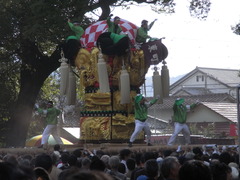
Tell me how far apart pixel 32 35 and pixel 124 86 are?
241 inches

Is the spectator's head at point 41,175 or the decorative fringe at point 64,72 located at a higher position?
the decorative fringe at point 64,72

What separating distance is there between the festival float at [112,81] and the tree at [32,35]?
2806 millimetres

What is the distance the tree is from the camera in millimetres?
20672

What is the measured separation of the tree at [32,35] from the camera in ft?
67.8

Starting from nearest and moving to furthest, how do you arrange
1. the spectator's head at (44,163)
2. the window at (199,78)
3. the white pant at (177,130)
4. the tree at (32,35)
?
1. the spectator's head at (44,163)
2. the white pant at (177,130)
3. the tree at (32,35)
4. the window at (199,78)

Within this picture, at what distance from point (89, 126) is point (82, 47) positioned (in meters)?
2.34

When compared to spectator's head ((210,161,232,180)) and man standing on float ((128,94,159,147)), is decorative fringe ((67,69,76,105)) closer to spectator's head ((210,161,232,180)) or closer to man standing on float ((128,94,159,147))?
man standing on float ((128,94,159,147))

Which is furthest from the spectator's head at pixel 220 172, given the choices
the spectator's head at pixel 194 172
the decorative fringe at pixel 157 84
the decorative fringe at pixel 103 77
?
the decorative fringe at pixel 157 84

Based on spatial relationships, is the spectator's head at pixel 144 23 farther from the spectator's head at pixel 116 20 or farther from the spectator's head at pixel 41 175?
the spectator's head at pixel 41 175

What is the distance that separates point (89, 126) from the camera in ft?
57.0

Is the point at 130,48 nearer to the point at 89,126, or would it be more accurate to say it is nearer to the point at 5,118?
the point at 89,126

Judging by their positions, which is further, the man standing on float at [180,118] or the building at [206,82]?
the building at [206,82]

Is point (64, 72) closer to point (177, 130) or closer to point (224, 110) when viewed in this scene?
point (177, 130)

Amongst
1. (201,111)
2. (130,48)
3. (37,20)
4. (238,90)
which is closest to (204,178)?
(238,90)
